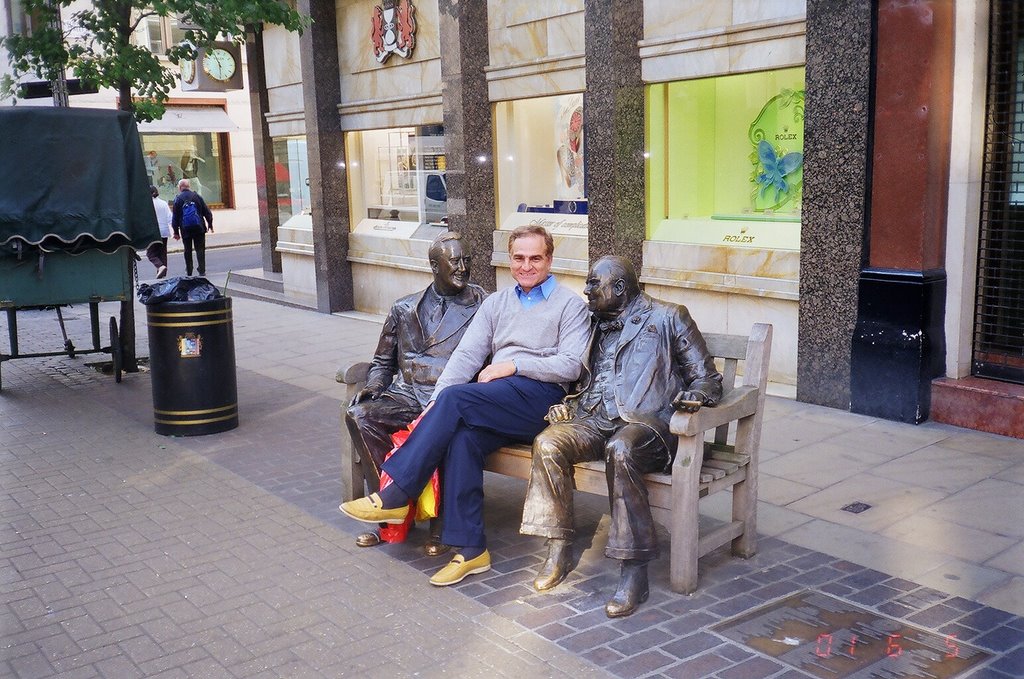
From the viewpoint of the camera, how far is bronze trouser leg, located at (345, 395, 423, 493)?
17.1 ft

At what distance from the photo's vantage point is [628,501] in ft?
14.1

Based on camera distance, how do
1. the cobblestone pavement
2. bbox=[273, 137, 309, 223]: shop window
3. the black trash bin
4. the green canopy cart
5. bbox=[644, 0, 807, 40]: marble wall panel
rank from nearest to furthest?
1. the cobblestone pavement
2. the black trash bin
3. bbox=[644, 0, 807, 40]: marble wall panel
4. the green canopy cart
5. bbox=[273, 137, 309, 223]: shop window

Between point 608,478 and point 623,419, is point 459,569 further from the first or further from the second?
point 623,419

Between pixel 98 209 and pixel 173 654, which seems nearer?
pixel 173 654

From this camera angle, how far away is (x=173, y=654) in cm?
405

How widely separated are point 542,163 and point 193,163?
2496 cm

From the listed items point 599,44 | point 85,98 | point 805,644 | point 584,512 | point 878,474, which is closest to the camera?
point 805,644

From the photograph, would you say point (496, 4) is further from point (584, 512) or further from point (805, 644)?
point (805, 644)

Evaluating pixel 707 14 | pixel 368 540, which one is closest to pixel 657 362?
pixel 368 540

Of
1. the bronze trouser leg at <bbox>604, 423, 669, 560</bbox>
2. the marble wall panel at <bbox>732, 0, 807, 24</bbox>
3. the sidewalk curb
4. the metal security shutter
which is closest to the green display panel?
the marble wall panel at <bbox>732, 0, 807, 24</bbox>

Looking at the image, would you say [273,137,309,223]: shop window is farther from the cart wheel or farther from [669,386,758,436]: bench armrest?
[669,386,758,436]: bench armrest

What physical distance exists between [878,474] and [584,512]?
1.78 metres

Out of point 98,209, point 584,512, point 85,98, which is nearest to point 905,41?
point 584,512

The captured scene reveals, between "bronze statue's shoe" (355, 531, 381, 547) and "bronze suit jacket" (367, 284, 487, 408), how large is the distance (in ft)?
2.33
